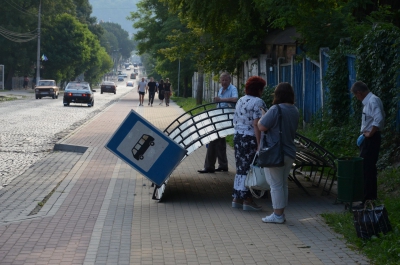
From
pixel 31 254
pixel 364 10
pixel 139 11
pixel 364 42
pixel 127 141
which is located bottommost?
pixel 31 254

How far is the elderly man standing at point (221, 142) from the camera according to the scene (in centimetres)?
1216

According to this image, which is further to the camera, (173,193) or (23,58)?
(23,58)

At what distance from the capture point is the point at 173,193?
417 inches

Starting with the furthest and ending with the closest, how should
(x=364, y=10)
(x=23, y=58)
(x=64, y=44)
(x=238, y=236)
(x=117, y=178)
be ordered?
1. (x=64, y=44)
2. (x=23, y=58)
3. (x=364, y=10)
4. (x=117, y=178)
5. (x=238, y=236)

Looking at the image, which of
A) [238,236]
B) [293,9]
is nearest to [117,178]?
[238,236]

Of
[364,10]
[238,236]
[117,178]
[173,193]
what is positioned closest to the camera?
[238,236]

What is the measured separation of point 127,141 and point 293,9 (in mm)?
9346

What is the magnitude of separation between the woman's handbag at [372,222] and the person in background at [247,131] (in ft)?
6.85

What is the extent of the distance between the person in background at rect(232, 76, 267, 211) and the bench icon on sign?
1203 mm

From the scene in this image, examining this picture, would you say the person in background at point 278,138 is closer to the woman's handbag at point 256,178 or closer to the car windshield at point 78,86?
the woman's handbag at point 256,178

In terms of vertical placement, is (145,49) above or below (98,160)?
above

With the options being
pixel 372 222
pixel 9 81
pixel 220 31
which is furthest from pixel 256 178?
pixel 9 81

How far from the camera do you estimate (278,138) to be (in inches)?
323

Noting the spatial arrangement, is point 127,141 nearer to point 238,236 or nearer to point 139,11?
point 238,236
